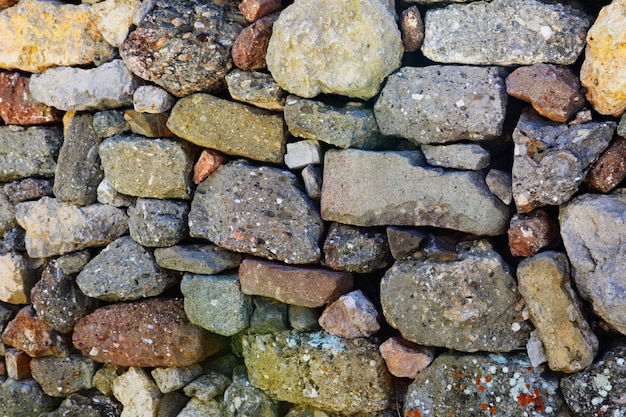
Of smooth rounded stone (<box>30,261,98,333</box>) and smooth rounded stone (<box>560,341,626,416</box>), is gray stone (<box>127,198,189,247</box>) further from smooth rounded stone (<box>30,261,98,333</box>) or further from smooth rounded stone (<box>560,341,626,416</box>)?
smooth rounded stone (<box>560,341,626,416</box>)

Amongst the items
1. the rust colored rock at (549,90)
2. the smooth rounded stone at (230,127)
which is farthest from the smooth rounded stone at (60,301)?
the rust colored rock at (549,90)

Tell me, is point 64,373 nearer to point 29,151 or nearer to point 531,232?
point 29,151

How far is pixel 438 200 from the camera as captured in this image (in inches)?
87.0

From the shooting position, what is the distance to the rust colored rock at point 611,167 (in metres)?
1.99

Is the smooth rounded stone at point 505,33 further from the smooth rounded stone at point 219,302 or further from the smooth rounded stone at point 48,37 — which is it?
the smooth rounded stone at point 48,37

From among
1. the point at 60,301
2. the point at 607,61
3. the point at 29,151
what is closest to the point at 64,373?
the point at 60,301

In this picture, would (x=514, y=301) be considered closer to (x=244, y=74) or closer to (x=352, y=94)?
(x=352, y=94)

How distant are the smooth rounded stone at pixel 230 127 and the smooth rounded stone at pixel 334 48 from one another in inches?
7.8

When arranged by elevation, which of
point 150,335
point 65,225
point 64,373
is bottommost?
point 64,373

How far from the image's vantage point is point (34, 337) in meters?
3.00

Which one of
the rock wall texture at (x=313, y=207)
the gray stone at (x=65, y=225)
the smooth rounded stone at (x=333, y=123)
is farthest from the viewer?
the gray stone at (x=65, y=225)

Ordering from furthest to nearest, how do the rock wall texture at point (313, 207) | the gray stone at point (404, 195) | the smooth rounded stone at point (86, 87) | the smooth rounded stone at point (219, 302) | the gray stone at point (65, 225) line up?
the gray stone at point (65, 225)
the smooth rounded stone at point (86, 87)
the smooth rounded stone at point (219, 302)
the gray stone at point (404, 195)
the rock wall texture at point (313, 207)

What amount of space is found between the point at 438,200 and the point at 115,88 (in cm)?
153

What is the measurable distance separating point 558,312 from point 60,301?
223 cm
